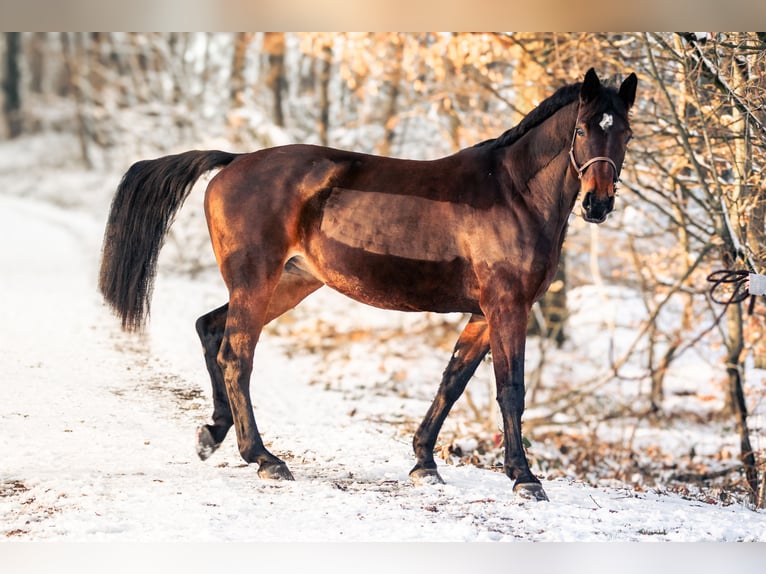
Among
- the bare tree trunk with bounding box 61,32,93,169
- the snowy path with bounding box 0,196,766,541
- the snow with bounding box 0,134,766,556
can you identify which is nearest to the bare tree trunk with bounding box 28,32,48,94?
the bare tree trunk with bounding box 61,32,93,169

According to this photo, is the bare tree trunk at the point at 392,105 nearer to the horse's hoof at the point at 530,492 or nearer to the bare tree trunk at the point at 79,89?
the horse's hoof at the point at 530,492

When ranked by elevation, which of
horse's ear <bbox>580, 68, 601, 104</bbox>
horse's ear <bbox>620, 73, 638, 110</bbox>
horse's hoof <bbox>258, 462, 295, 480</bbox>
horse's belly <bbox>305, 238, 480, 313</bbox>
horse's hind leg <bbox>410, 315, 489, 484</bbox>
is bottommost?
horse's hoof <bbox>258, 462, 295, 480</bbox>

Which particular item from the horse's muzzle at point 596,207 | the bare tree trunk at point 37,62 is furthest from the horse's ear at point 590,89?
the bare tree trunk at point 37,62

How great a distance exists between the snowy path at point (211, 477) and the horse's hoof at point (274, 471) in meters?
0.07

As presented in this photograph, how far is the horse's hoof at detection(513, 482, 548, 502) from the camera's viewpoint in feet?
14.7

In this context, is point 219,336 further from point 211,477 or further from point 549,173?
point 549,173

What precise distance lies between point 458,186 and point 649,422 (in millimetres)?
5559

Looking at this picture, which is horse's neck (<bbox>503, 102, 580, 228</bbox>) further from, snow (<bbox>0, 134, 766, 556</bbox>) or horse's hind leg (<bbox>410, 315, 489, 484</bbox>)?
snow (<bbox>0, 134, 766, 556</bbox>)

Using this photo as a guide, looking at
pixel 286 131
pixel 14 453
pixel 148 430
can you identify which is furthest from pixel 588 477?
pixel 286 131

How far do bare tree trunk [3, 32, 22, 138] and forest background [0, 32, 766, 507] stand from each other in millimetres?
2735

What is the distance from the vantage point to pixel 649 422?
9.28 meters

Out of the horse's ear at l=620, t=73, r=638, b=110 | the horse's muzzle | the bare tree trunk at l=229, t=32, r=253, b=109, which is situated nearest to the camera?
the horse's muzzle

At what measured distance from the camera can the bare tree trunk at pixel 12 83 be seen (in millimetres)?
19312

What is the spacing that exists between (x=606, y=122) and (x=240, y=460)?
110 inches
